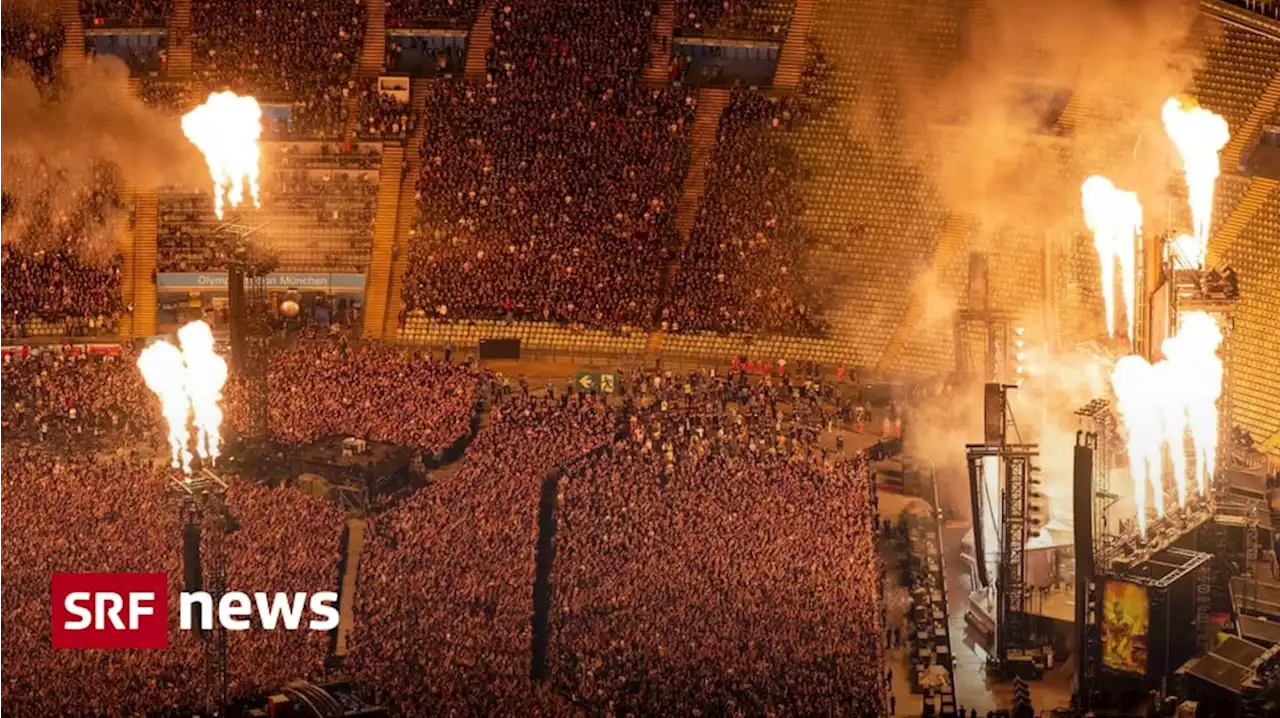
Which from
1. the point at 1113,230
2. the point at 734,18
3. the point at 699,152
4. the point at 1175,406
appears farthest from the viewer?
the point at 734,18

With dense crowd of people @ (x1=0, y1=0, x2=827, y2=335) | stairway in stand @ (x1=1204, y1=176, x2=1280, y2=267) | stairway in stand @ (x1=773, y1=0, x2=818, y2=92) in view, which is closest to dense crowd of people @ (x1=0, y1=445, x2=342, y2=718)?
dense crowd of people @ (x1=0, y1=0, x2=827, y2=335)

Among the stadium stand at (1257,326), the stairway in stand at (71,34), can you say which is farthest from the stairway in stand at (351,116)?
the stadium stand at (1257,326)

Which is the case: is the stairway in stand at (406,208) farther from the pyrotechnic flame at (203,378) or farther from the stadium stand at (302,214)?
the pyrotechnic flame at (203,378)

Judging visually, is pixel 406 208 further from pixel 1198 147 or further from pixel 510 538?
pixel 1198 147

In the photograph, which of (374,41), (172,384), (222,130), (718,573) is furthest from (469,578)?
(374,41)

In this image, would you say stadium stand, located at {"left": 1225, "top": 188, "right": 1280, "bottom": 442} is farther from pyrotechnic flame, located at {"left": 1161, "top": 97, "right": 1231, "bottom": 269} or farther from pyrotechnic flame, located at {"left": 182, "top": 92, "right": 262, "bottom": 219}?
pyrotechnic flame, located at {"left": 182, "top": 92, "right": 262, "bottom": 219}

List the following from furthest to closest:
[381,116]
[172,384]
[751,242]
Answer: [381,116] < [751,242] < [172,384]

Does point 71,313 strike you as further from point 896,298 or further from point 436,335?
point 896,298
